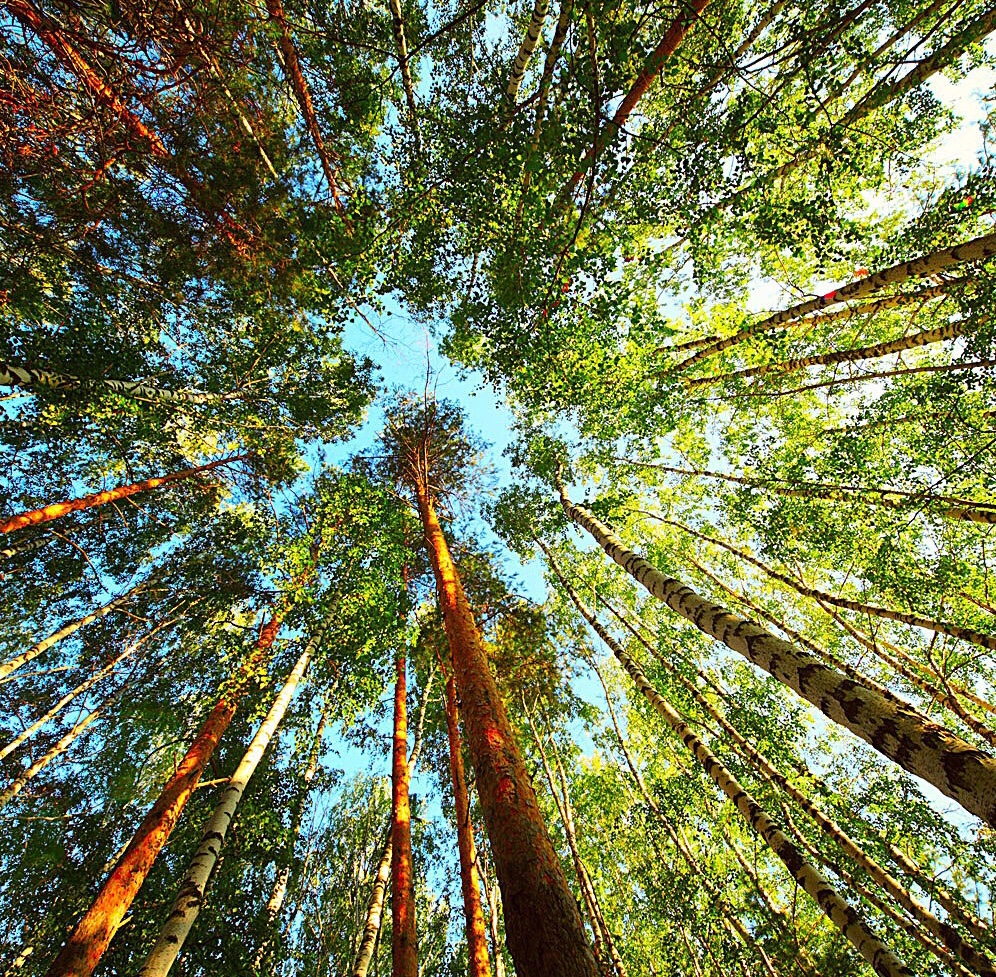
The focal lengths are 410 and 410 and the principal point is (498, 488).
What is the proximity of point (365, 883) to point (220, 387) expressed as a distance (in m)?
15.8

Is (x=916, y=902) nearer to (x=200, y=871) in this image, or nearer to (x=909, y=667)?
(x=909, y=667)

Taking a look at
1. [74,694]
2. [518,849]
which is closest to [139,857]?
[74,694]

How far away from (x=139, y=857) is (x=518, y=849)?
5923 mm

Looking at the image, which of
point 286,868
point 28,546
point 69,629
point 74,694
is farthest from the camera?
point 69,629

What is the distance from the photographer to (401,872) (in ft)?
19.9

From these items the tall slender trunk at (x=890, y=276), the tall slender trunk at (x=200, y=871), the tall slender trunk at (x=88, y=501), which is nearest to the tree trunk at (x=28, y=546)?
the tall slender trunk at (x=88, y=501)

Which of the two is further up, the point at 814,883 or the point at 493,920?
the point at 814,883

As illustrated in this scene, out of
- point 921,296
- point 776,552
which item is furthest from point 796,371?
point 776,552

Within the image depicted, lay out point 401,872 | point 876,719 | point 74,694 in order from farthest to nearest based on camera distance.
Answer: point 74,694 → point 401,872 → point 876,719

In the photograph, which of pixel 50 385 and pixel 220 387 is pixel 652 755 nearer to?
pixel 220 387

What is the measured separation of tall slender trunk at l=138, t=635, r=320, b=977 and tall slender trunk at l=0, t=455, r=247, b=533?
170 inches

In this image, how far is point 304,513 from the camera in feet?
29.0

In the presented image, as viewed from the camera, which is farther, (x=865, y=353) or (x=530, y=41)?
(x=865, y=353)

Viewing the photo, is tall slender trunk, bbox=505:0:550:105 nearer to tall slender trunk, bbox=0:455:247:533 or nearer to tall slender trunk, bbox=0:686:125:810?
tall slender trunk, bbox=0:455:247:533
